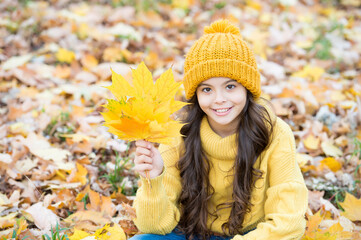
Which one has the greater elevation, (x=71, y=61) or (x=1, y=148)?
(x=71, y=61)

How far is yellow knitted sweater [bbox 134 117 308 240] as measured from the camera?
1.82m

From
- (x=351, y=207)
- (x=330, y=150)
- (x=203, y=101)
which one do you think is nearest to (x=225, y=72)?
(x=203, y=101)

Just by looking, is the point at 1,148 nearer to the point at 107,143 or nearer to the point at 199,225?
the point at 107,143

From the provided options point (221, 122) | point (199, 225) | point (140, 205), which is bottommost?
point (199, 225)

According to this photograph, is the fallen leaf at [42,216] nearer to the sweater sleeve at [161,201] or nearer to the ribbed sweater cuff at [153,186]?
the sweater sleeve at [161,201]

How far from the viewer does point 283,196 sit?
1854mm

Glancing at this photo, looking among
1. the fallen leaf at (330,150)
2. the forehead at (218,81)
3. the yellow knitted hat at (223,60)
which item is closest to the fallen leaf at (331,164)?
the fallen leaf at (330,150)

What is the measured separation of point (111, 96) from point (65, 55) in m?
0.98

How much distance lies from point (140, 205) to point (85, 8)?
4.06m

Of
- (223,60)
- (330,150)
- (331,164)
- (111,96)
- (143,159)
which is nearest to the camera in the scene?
(143,159)

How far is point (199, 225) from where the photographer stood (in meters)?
2.09

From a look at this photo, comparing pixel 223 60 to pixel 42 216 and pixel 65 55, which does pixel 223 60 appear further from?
pixel 65 55

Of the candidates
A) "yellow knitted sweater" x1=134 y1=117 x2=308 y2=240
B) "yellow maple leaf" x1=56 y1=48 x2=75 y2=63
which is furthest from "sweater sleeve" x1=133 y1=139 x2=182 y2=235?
"yellow maple leaf" x1=56 y1=48 x2=75 y2=63

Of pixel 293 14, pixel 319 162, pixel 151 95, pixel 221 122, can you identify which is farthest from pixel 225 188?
pixel 293 14
